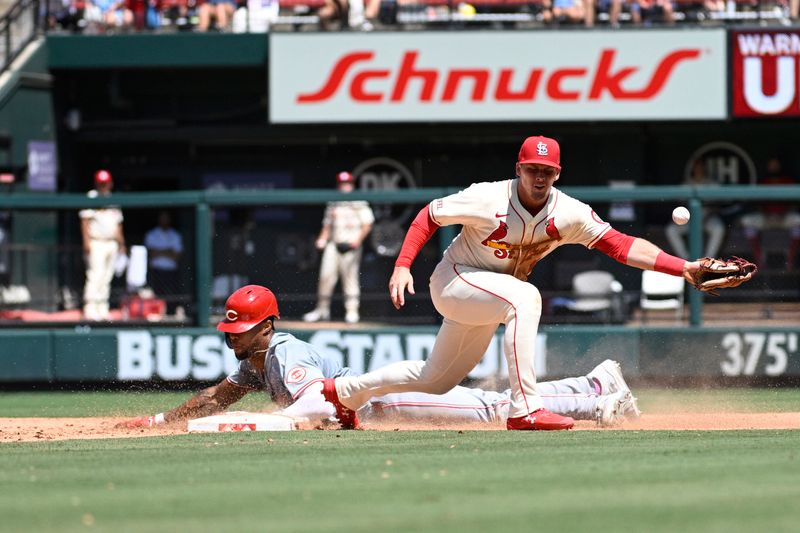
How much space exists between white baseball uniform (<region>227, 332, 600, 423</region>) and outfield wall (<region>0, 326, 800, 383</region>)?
328cm

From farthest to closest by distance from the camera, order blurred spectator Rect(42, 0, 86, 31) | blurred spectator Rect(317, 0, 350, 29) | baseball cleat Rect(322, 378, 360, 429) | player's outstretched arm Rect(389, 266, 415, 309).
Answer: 1. blurred spectator Rect(42, 0, 86, 31)
2. blurred spectator Rect(317, 0, 350, 29)
3. baseball cleat Rect(322, 378, 360, 429)
4. player's outstretched arm Rect(389, 266, 415, 309)

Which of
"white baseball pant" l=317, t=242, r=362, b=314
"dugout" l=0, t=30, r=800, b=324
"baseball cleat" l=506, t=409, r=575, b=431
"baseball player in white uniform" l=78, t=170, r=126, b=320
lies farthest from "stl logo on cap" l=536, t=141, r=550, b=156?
"dugout" l=0, t=30, r=800, b=324

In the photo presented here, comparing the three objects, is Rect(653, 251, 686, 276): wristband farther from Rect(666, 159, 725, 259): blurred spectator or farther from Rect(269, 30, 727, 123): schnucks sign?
Rect(269, 30, 727, 123): schnucks sign

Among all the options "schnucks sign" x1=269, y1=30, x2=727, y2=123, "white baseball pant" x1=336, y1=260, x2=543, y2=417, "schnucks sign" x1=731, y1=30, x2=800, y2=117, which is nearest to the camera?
"white baseball pant" x1=336, y1=260, x2=543, y2=417

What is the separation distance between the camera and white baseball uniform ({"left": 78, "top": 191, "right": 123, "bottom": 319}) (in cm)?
1198

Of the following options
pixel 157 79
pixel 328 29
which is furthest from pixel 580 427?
pixel 157 79

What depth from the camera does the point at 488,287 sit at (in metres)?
7.20

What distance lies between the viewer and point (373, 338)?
38.5ft

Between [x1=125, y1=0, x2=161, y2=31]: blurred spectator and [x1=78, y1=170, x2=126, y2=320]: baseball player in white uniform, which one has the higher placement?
[x1=125, y1=0, x2=161, y2=31]: blurred spectator

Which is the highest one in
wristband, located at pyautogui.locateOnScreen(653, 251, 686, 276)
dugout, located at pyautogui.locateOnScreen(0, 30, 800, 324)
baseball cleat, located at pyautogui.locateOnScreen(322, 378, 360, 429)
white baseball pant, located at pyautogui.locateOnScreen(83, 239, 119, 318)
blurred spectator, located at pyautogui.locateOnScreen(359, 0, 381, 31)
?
blurred spectator, located at pyautogui.locateOnScreen(359, 0, 381, 31)

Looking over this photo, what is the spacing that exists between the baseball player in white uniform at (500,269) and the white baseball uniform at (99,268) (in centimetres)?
490

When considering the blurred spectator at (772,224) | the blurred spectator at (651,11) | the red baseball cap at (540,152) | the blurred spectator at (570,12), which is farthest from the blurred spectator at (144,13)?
the red baseball cap at (540,152)

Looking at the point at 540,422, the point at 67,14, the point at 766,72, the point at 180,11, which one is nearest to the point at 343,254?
the point at 540,422

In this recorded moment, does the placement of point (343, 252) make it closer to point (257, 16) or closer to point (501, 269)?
point (501, 269)
